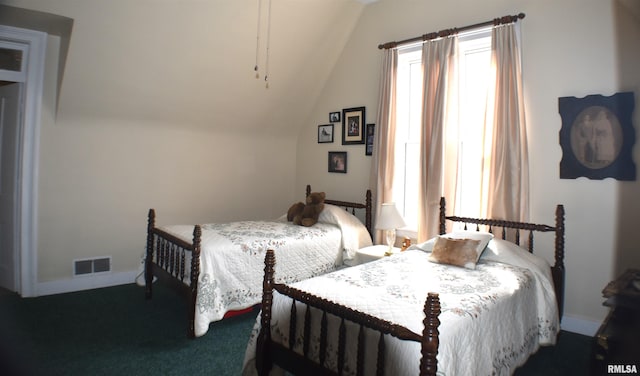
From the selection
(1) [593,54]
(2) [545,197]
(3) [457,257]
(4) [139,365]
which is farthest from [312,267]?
(1) [593,54]

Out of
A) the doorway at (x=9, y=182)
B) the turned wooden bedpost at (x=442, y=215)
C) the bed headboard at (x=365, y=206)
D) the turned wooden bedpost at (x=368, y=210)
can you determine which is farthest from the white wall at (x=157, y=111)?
the turned wooden bedpost at (x=442, y=215)

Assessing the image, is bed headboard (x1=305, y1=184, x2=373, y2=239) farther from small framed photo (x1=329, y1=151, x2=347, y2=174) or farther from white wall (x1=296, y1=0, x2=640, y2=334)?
white wall (x1=296, y1=0, x2=640, y2=334)

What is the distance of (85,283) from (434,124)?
3759 millimetres

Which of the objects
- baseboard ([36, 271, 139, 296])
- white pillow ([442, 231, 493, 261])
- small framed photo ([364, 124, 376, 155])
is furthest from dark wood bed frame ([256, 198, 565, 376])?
baseboard ([36, 271, 139, 296])

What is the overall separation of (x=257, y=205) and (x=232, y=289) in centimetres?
220

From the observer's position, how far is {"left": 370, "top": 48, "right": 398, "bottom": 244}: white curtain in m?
4.10

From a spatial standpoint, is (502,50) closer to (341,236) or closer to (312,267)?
(341,236)

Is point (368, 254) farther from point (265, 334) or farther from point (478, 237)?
point (265, 334)

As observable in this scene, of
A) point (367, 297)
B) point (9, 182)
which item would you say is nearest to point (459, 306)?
point (367, 297)

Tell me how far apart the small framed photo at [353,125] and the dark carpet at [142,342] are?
2.26m

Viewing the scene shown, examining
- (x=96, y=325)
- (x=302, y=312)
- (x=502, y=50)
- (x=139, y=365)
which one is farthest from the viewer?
(x=502, y=50)

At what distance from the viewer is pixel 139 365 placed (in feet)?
8.22

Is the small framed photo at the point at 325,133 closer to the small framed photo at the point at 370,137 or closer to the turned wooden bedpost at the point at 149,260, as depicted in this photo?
the small framed photo at the point at 370,137

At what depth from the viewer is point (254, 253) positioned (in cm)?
323
